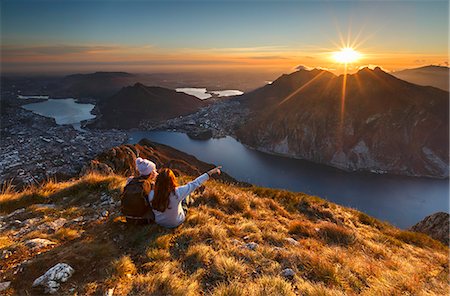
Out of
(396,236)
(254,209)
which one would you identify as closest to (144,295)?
(254,209)

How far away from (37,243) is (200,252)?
133 inches

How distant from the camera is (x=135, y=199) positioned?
621 cm

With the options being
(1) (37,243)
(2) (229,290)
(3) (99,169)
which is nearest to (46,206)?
(1) (37,243)

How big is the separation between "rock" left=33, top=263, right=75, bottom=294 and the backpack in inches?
74.7

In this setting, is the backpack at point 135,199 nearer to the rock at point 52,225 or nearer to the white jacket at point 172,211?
the white jacket at point 172,211

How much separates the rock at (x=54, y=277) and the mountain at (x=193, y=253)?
0.05ft

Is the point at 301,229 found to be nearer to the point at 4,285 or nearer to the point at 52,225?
the point at 52,225

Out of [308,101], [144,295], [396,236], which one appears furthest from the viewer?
[308,101]

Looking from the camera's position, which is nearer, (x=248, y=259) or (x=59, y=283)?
(x=59, y=283)

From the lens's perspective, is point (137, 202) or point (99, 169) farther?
point (99, 169)

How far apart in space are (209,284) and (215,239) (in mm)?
1655

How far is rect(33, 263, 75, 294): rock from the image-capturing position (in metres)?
4.05

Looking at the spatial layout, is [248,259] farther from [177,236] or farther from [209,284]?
[177,236]

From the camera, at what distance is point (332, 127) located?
178 m
